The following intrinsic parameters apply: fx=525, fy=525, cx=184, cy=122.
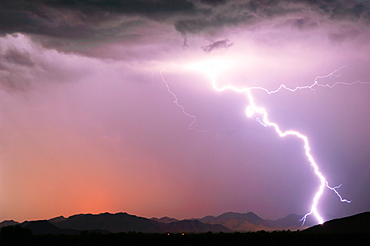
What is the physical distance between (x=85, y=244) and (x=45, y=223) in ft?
393

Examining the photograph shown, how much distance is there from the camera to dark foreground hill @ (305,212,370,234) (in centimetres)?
9059

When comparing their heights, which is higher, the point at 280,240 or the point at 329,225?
the point at 329,225

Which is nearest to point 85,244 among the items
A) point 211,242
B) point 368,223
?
point 211,242

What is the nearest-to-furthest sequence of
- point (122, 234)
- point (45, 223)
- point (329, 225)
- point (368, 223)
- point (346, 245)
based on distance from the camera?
point (346, 245) → point (122, 234) → point (368, 223) → point (329, 225) → point (45, 223)

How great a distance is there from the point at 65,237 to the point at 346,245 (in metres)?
30.3

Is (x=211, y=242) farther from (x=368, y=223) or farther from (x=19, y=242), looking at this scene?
(x=368, y=223)

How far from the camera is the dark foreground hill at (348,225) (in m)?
90.6

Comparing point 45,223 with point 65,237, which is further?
point 45,223

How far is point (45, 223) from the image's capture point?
6658 inches

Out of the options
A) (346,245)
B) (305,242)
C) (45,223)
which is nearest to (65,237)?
(305,242)

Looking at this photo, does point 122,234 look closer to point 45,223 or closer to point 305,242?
point 305,242

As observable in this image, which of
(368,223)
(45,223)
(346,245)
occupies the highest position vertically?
(45,223)

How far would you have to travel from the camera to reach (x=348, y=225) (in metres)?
94.4

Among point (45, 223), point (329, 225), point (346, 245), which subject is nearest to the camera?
point (346, 245)
